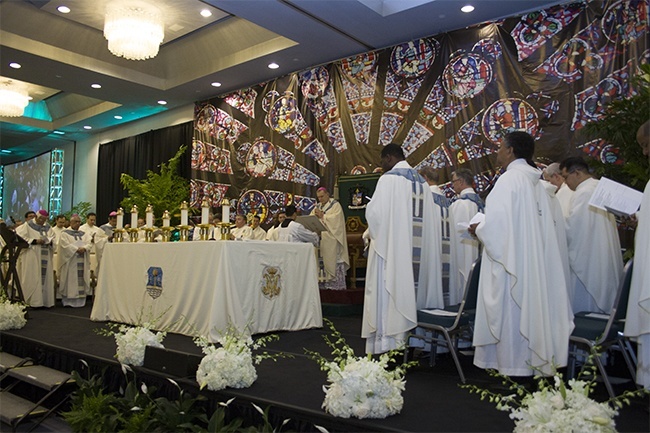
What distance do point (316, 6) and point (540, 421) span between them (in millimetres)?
6959

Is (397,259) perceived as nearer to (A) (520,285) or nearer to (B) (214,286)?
(A) (520,285)

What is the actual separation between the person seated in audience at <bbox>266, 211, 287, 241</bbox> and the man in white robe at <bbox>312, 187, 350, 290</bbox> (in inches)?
38.7

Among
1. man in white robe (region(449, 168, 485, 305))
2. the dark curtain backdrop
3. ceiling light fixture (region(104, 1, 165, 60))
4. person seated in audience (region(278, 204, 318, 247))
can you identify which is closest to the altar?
person seated in audience (region(278, 204, 318, 247))

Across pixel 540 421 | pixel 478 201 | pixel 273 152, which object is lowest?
pixel 540 421

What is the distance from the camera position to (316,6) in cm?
796

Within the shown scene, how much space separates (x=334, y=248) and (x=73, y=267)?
4.70 m

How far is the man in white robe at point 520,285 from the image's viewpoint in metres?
3.46

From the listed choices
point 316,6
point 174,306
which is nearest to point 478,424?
point 174,306

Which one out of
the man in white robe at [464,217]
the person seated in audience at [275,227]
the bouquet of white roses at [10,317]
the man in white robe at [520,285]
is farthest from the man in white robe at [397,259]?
the person seated in audience at [275,227]

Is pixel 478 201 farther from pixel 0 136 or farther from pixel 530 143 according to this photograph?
pixel 0 136

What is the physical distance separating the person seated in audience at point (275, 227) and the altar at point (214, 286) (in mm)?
3242

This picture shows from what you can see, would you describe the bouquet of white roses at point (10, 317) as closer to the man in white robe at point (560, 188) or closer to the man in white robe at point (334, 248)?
the man in white robe at point (334, 248)

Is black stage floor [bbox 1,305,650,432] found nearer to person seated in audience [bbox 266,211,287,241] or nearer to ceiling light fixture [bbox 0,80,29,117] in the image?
person seated in audience [bbox 266,211,287,241]

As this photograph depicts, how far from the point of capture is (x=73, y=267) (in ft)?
32.0
